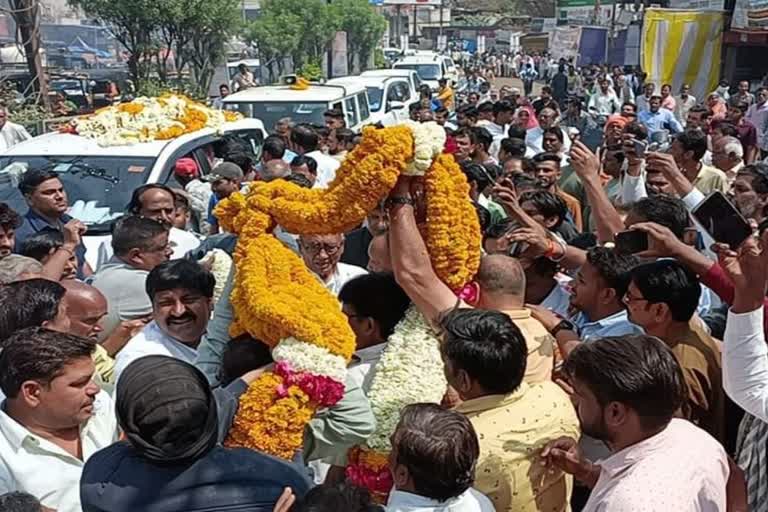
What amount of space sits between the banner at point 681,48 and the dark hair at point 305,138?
10577mm

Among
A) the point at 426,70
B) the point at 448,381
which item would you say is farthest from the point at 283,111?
the point at 426,70

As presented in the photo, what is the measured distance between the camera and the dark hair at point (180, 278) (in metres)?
3.41

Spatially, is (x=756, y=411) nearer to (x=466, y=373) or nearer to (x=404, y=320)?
(x=466, y=373)

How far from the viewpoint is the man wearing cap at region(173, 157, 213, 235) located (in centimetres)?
689

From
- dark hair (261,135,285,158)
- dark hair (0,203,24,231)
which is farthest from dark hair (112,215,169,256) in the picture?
dark hair (261,135,285,158)

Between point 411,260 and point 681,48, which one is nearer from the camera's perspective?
point 411,260

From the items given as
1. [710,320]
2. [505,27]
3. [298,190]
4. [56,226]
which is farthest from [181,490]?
[505,27]

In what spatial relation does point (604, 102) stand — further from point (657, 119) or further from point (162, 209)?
point (162, 209)

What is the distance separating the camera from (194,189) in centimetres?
694

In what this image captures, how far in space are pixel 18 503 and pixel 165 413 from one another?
0.44 m

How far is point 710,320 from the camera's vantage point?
368 centimetres

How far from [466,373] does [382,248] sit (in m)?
1.19

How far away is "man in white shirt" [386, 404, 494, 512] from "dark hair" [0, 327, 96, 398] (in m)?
1.08

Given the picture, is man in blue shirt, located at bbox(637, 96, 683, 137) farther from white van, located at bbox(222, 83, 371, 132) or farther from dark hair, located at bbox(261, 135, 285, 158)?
dark hair, located at bbox(261, 135, 285, 158)
